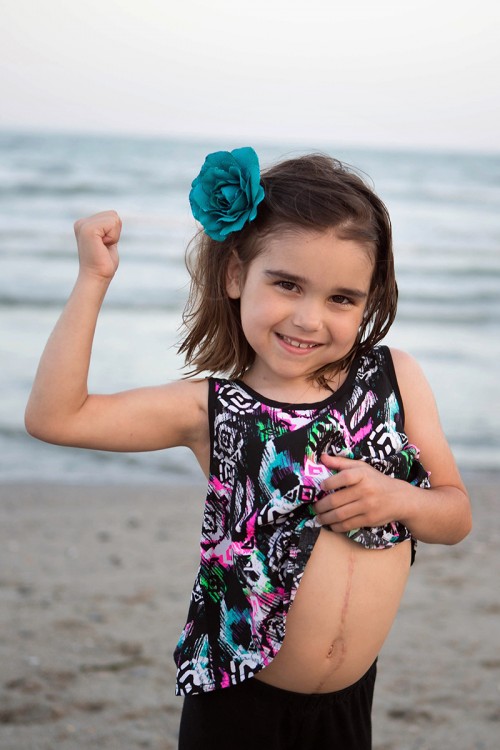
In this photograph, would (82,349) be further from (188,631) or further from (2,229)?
(2,229)

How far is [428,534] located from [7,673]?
2.24 m

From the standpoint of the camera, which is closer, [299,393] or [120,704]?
[299,393]

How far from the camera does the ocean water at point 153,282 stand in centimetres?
677

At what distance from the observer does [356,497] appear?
6.56ft

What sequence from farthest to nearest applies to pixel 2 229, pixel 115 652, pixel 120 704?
pixel 2 229 < pixel 115 652 < pixel 120 704

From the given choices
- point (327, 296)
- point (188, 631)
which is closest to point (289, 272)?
point (327, 296)

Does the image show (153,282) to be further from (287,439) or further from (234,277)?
(287,439)

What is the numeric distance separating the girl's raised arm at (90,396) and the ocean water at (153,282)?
669 mm

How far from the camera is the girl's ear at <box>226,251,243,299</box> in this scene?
7.23 feet

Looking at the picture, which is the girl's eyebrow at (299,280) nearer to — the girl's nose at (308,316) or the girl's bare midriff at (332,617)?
the girl's nose at (308,316)

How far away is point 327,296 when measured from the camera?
2064 mm

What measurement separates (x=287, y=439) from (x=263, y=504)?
0.49 feet

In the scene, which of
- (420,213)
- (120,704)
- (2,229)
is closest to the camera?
(120,704)

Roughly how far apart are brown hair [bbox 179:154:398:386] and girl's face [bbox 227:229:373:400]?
3 cm
